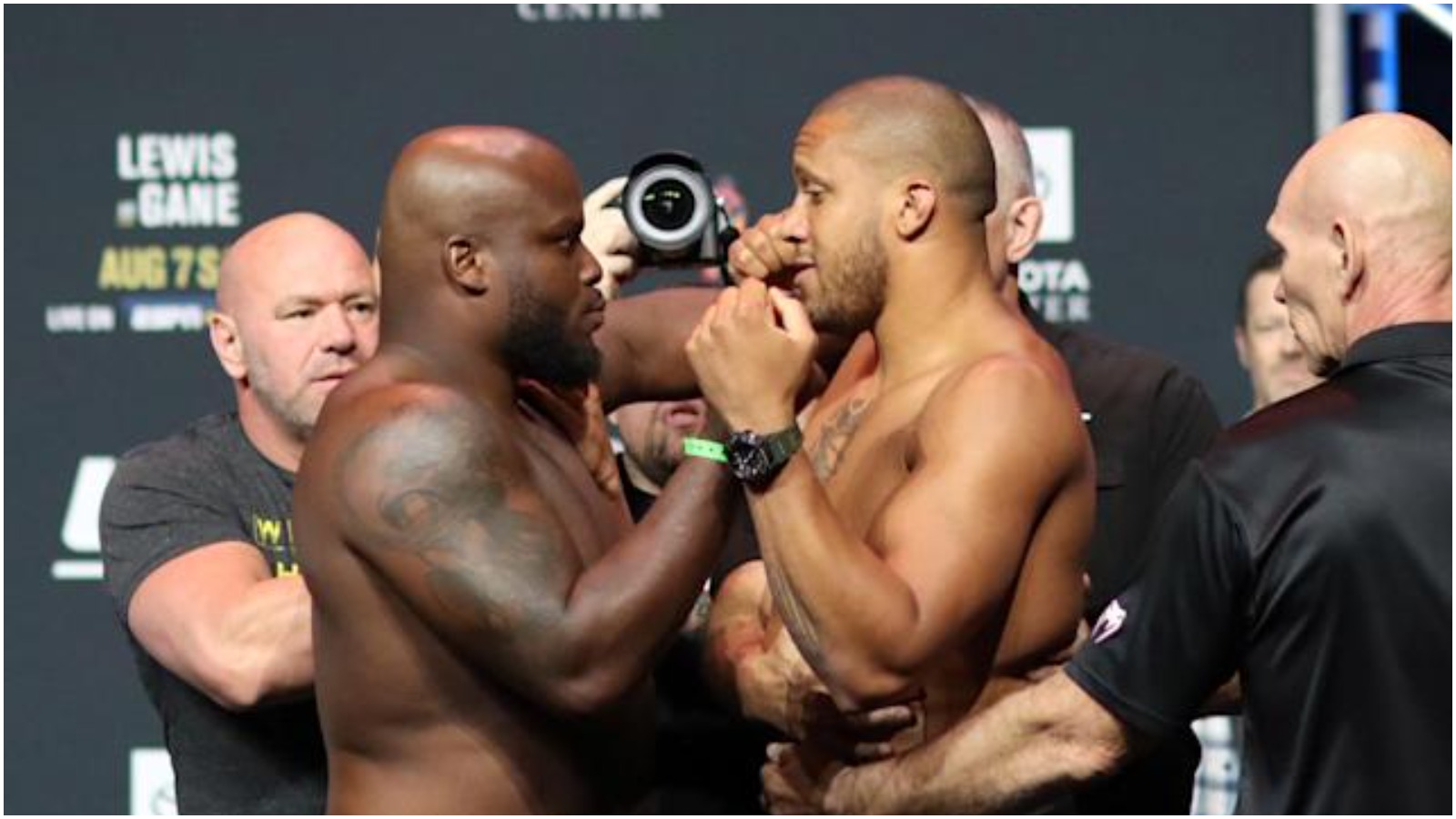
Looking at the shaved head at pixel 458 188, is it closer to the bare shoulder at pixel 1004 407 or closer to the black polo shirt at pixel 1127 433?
the bare shoulder at pixel 1004 407

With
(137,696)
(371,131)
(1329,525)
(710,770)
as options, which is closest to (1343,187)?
(1329,525)

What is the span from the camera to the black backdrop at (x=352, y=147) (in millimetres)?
4484

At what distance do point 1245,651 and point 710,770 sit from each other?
0.78 meters

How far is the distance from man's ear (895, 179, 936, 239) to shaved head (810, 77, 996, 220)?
0.02 metres

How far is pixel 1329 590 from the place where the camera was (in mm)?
2551

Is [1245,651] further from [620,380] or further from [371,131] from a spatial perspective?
[371,131]

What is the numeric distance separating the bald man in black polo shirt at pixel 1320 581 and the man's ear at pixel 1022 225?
35.6 inches

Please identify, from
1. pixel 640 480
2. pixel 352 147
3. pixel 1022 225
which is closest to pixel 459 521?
pixel 1022 225

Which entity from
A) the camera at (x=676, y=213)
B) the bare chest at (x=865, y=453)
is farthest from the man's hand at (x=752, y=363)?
the camera at (x=676, y=213)

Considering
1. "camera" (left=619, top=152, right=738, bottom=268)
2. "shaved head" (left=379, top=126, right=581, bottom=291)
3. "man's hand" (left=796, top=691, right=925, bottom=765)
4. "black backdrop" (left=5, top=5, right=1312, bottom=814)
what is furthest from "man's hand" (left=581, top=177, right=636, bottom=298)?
"black backdrop" (left=5, top=5, right=1312, bottom=814)

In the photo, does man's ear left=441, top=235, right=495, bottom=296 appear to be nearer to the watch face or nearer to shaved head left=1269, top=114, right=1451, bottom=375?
the watch face

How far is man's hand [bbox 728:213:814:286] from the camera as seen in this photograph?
2.82 m

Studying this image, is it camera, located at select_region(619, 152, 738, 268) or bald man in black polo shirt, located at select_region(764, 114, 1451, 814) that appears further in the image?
camera, located at select_region(619, 152, 738, 268)

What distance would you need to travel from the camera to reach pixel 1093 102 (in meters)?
4.50
